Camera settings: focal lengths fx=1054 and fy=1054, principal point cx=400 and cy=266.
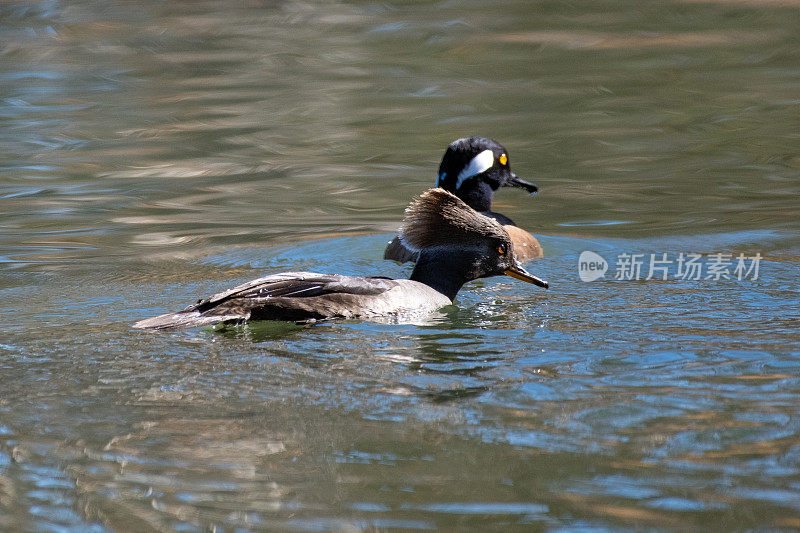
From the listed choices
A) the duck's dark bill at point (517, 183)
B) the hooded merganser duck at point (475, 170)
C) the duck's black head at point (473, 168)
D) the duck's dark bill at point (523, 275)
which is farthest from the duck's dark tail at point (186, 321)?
the duck's dark bill at point (517, 183)

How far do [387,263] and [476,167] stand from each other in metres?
1.25

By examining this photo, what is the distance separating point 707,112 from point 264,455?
10.5 m

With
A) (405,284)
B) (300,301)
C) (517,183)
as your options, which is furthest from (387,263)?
(300,301)

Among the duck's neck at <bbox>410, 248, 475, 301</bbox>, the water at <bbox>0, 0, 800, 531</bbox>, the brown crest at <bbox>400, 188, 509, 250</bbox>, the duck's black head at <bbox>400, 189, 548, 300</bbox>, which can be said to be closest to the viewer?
the water at <bbox>0, 0, 800, 531</bbox>

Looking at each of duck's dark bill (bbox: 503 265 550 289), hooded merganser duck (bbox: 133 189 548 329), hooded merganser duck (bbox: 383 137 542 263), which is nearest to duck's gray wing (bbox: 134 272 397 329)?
hooded merganser duck (bbox: 133 189 548 329)

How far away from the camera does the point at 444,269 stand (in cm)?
718

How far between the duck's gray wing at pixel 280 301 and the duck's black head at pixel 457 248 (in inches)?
20.8

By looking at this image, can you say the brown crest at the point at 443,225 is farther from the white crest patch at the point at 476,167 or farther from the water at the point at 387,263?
the white crest patch at the point at 476,167

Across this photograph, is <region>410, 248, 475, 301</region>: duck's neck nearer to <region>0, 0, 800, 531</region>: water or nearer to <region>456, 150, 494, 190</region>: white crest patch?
<region>0, 0, 800, 531</region>: water

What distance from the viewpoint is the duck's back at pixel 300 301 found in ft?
20.6

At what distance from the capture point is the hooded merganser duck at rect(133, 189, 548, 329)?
20.8 feet

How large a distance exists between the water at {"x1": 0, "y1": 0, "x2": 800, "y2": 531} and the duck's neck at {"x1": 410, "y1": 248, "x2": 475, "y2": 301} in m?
0.24

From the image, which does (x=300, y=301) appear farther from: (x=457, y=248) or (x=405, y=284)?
(x=457, y=248)

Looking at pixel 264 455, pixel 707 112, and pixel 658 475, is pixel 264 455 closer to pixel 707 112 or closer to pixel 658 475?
pixel 658 475
